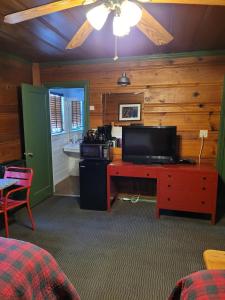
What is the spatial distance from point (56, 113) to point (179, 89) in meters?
2.64

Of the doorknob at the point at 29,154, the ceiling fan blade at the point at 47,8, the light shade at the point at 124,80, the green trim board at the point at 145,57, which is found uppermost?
the green trim board at the point at 145,57

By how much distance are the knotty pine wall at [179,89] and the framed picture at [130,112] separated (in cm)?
10

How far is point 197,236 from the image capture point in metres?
2.88

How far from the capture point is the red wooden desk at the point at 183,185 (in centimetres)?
310

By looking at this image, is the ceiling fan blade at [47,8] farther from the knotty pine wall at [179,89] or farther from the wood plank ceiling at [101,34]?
the knotty pine wall at [179,89]

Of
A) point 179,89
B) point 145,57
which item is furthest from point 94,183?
point 145,57

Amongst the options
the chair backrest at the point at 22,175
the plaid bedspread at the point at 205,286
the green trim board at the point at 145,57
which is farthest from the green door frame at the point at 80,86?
the plaid bedspread at the point at 205,286

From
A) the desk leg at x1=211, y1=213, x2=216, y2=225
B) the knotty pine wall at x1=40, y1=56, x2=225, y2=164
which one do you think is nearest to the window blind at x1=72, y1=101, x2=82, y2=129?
the knotty pine wall at x1=40, y1=56, x2=225, y2=164

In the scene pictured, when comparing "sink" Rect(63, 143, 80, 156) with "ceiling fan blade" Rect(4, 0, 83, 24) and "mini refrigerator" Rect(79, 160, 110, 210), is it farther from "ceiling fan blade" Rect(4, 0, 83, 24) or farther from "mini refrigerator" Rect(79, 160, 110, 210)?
"ceiling fan blade" Rect(4, 0, 83, 24)

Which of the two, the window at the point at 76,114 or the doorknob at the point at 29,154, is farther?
the window at the point at 76,114

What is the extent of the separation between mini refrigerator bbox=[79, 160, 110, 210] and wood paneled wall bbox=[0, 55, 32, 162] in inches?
43.1

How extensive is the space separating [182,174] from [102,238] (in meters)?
1.35

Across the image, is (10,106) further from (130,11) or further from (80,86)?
(130,11)

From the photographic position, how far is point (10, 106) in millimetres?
3525
